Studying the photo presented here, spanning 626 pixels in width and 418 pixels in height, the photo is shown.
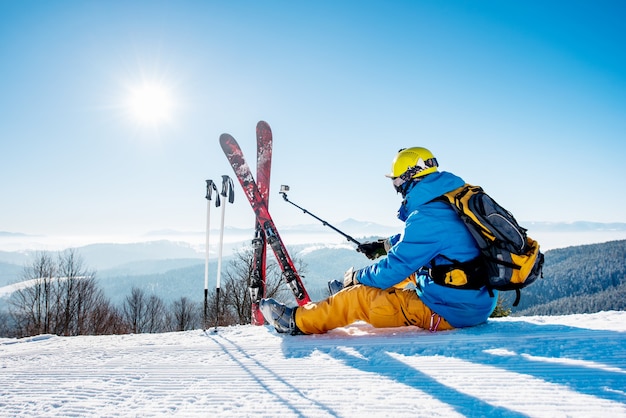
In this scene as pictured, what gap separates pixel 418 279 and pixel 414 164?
106 centimetres

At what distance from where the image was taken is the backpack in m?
2.62

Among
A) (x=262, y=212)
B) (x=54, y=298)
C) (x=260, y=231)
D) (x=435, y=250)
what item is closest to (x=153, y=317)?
(x=54, y=298)

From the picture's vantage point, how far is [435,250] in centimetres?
276

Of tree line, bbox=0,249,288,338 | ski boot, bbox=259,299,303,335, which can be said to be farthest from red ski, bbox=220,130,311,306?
tree line, bbox=0,249,288,338

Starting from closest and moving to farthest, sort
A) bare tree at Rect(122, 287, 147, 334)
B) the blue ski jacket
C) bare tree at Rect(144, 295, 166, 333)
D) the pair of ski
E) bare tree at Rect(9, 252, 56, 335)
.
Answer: the blue ski jacket < the pair of ski < bare tree at Rect(9, 252, 56, 335) < bare tree at Rect(122, 287, 147, 334) < bare tree at Rect(144, 295, 166, 333)

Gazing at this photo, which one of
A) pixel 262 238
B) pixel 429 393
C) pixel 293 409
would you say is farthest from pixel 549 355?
pixel 262 238

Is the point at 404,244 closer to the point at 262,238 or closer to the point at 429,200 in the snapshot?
the point at 429,200

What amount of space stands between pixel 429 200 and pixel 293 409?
1.90 m

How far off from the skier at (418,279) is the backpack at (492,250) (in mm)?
26

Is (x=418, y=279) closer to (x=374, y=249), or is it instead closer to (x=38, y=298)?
(x=374, y=249)

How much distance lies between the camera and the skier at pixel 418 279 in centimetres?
276

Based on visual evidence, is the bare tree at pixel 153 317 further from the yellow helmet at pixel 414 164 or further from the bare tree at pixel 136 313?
the yellow helmet at pixel 414 164

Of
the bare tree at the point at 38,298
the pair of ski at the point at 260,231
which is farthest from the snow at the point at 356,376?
the bare tree at the point at 38,298

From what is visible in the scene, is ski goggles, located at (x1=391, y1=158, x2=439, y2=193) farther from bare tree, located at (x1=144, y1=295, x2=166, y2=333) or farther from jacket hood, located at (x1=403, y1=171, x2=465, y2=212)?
bare tree, located at (x1=144, y1=295, x2=166, y2=333)
